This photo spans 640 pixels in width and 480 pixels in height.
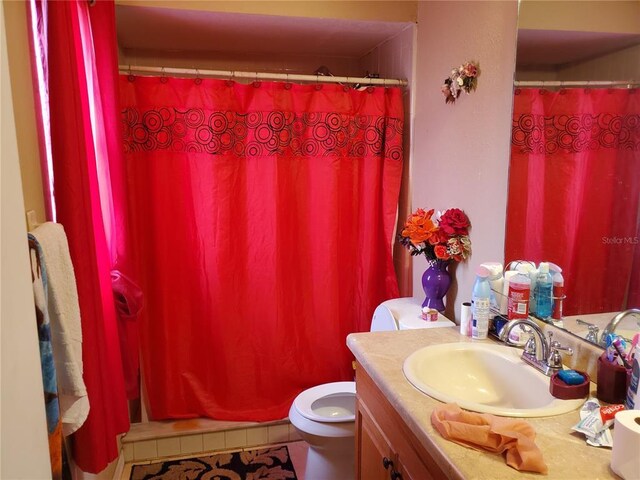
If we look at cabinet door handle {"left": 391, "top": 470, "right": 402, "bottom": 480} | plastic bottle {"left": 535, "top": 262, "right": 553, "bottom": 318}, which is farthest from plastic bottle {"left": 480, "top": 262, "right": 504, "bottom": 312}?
cabinet door handle {"left": 391, "top": 470, "right": 402, "bottom": 480}

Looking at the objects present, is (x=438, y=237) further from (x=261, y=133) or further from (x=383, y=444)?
(x=261, y=133)

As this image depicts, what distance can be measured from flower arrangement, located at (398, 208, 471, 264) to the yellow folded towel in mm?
884

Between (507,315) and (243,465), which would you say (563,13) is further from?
(243,465)

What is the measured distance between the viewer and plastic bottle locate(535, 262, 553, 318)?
1480mm

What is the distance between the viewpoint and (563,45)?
4.61 ft

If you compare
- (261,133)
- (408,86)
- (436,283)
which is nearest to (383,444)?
(436,283)

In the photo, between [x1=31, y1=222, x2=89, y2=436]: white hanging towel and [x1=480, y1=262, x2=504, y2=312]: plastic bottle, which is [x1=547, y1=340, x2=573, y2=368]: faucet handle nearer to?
[x1=480, y1=262, x2=504, y2=312]: plastic bottle

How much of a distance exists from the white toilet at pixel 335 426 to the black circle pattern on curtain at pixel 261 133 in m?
0.83

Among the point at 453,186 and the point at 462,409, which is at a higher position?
the point at 453,186

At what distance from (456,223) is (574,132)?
1.87 ft

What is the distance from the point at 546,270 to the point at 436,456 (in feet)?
2.55

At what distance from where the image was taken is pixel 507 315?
5.09 feet

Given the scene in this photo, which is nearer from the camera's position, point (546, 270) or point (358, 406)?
point (546, 270)

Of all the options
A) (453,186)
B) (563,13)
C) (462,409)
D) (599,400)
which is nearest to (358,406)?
(462,409)
